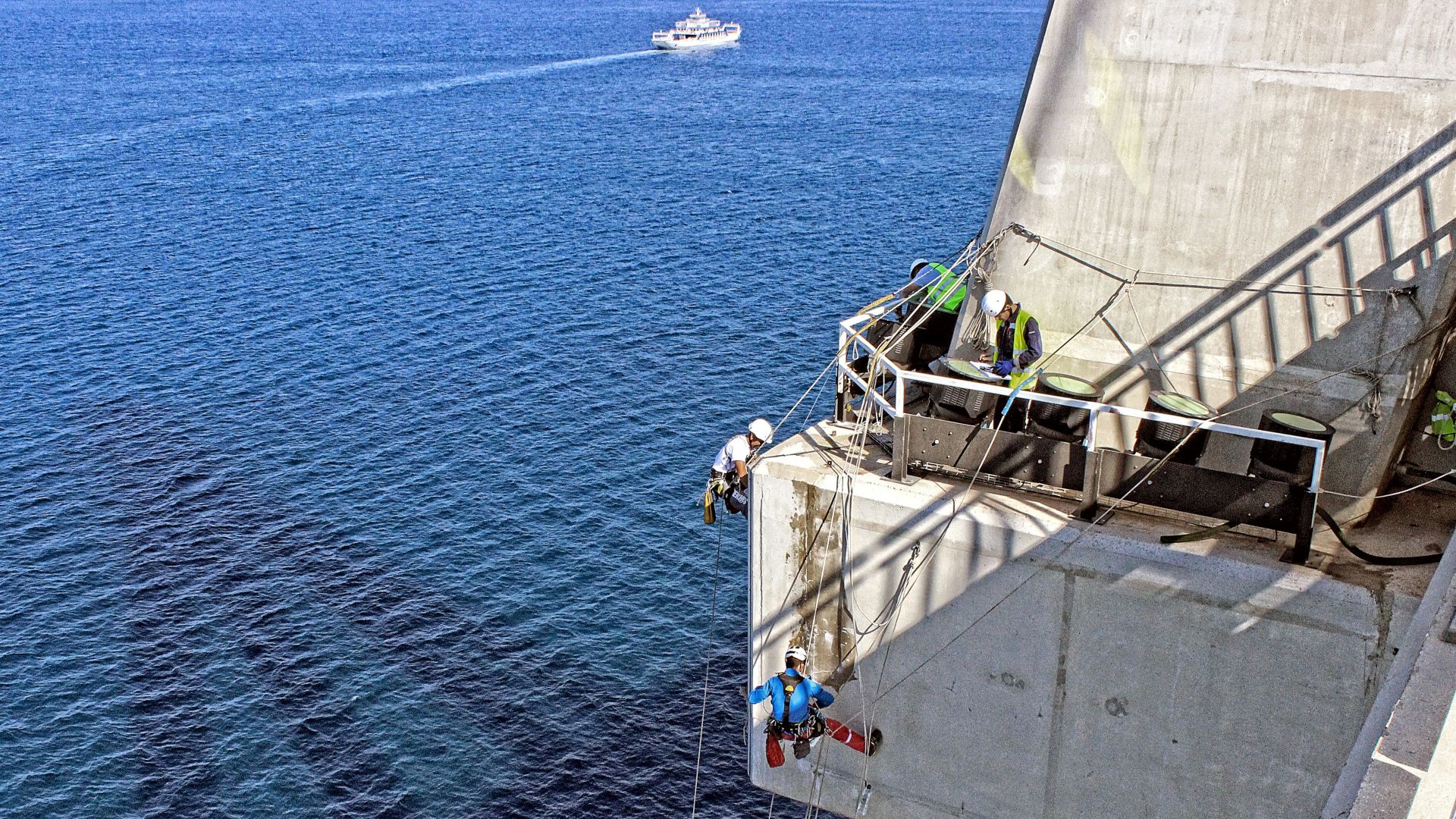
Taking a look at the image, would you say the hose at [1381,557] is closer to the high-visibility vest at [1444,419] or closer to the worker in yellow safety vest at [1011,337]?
the high-visibility vest at [1444,419]

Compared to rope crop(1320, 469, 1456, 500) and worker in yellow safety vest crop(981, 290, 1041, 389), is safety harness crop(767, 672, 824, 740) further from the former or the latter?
rope crop(1320, 469, 1456, 500)

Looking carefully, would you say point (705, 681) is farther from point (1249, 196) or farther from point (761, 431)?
point (1249, 196)

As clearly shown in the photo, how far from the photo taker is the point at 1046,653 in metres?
14.0

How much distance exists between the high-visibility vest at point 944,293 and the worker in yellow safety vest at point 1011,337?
1.35 m

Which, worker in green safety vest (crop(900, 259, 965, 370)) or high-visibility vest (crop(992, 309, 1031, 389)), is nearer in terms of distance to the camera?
high-visibility vest (crop(992, 309, 1031, 389))

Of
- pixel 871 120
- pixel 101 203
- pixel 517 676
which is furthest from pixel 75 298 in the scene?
pixel 871 120

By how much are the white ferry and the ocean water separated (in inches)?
1699

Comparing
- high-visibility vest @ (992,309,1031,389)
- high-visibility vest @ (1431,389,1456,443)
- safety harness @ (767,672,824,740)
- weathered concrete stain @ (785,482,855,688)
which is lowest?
safety harness @ (767,672,824,740)

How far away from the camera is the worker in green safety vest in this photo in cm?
1739

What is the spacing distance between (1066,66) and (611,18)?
179 meters

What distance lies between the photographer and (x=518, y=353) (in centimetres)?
5625

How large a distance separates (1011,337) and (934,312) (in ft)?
6.52

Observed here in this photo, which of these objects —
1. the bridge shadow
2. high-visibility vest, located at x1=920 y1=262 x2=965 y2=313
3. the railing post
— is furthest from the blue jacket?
the bridge shadow

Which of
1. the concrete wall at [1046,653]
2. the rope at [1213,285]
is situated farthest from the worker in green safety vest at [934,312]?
the concrete wall at [1046,653]
